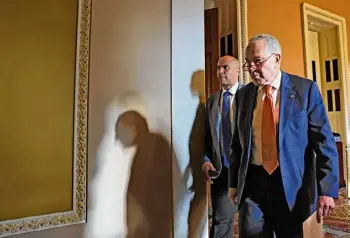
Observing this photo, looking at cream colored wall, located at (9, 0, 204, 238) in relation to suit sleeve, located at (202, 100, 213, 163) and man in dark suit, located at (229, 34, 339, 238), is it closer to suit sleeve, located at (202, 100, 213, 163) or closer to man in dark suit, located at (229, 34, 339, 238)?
suit sleeve, located at (202, 100, 213, 163)

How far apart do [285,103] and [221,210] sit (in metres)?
0.89

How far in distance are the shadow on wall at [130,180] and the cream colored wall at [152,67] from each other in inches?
1.2

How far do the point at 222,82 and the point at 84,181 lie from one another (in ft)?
3.23

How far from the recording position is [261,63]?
3.75 feet

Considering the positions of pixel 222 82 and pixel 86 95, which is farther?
pixel 222 82

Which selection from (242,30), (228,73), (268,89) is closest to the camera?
(268,89)

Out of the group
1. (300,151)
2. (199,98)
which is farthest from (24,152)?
(300,151)

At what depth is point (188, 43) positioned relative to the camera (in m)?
1.51

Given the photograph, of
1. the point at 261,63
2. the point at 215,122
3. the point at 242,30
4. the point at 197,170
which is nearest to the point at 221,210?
the point at 197,170

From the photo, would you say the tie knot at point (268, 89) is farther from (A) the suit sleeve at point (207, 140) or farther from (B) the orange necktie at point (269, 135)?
(A) the suit sleeve at point (207, 140)

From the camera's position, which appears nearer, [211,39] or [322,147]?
[322,147]

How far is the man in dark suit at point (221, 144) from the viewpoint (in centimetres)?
156

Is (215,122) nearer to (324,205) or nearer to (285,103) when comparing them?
(285,103)

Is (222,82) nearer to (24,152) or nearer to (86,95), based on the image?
(86,95)
